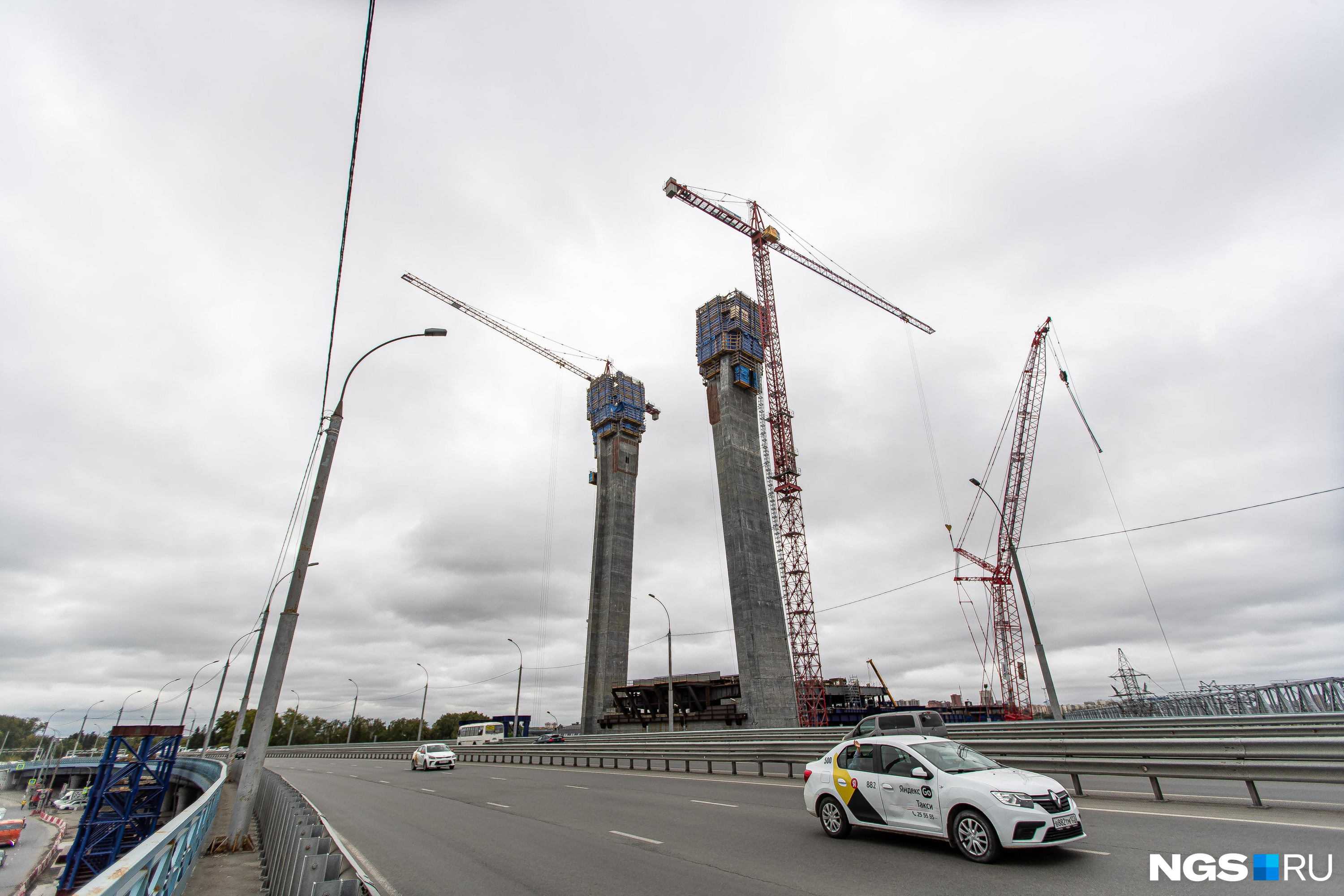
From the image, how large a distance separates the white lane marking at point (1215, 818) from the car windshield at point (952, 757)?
379cm

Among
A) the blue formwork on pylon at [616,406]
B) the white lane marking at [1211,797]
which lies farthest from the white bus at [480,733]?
the white lane marking at [1211,797]

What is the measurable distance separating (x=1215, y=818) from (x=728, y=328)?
5451 cm

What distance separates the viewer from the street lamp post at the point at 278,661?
10.4m

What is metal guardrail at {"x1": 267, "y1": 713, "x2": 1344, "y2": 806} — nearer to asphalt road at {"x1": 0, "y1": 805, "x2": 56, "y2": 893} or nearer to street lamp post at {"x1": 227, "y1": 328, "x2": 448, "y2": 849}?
street lamp post at {"x1": 227, "y1": 328, "x2": 448, "y2": 849}

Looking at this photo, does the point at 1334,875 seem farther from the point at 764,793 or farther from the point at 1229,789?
the point at 764,793

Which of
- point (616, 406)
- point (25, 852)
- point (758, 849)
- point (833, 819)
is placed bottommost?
point (25, 852)

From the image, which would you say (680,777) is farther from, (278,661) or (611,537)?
(611,537)

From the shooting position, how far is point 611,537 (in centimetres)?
7150

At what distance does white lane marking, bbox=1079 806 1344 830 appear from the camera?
8711mm

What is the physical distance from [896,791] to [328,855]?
7.81 m

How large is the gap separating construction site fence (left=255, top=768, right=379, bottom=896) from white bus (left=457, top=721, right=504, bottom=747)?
4876 cm

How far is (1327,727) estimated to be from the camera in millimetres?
14078

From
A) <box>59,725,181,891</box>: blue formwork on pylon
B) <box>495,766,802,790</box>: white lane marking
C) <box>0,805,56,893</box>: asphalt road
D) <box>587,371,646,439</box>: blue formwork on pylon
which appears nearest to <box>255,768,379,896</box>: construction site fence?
<box>495,766,802,790</box>: white lane marking

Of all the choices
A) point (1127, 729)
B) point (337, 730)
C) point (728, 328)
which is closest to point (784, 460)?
point (728, 328)
